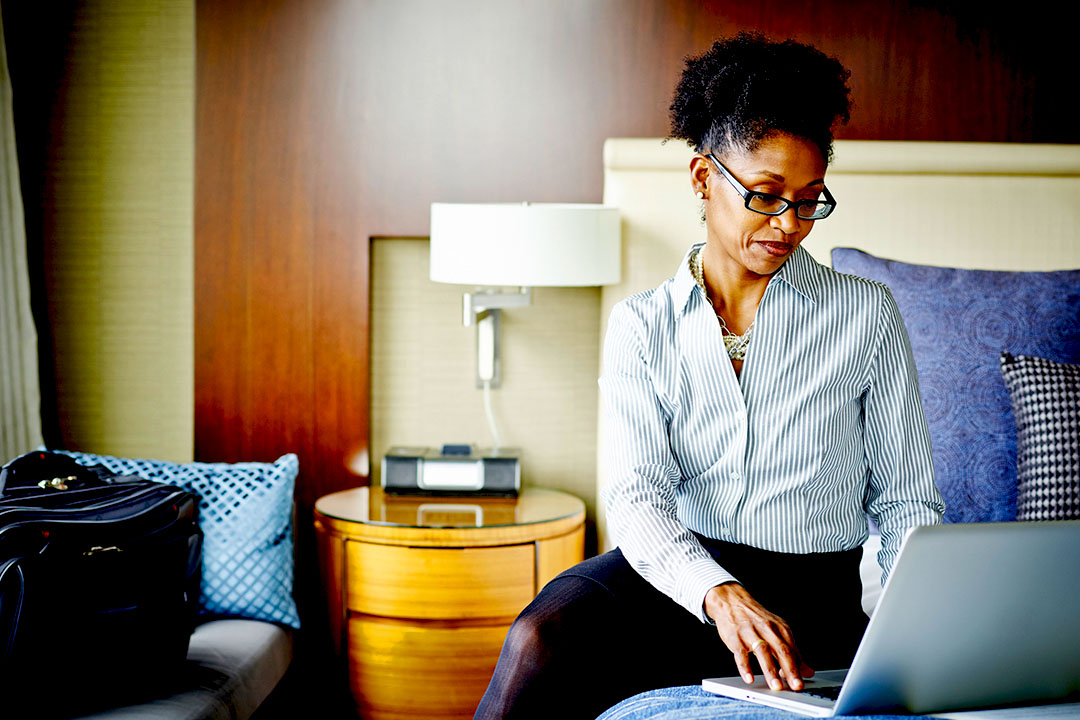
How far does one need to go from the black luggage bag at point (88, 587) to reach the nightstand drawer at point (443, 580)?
0.47m

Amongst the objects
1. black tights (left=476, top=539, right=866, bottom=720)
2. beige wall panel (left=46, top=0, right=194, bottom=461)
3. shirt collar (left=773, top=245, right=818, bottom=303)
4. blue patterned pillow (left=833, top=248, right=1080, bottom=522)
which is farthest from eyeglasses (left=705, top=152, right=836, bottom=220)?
beige wall panel (left=46, top=0, right=194, bottom=461)

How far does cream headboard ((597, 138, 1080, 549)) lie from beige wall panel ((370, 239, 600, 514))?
1.00 feet

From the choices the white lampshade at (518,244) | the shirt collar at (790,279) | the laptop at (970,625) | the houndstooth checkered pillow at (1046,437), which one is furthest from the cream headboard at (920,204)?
the laptop at (970,625)

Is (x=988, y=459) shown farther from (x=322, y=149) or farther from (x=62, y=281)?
(x=62, y=281)

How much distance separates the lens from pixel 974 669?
3.05 feet

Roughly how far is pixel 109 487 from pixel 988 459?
5.49 feet

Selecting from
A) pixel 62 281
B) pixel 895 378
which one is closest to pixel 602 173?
pixel 895 378

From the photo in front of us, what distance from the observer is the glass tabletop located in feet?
7.08

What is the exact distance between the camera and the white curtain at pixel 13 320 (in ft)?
7.85

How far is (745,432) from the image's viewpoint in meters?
1.37

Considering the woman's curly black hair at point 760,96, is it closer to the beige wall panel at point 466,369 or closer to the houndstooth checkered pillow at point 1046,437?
the houndstooth checkered pillow at point 1046,437

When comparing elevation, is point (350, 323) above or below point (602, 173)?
below

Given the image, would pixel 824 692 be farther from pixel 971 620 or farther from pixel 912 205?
pixel 912 205

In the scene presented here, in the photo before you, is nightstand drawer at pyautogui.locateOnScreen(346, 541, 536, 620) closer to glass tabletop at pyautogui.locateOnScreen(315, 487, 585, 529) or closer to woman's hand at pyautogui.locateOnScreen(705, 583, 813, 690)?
glass tabletop at pyautogui.locateOnScreen(315, 487, 585, 529)
